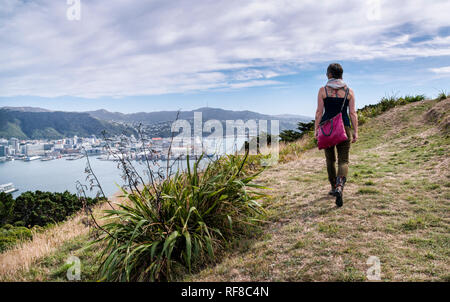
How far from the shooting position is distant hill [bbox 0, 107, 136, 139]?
147 ft

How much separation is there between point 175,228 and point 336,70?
10.6 ft

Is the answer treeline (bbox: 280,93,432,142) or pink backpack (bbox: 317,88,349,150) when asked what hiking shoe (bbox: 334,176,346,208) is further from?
treeline (bbox: 280,93,432,142)

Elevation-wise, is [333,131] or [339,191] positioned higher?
[333,131]

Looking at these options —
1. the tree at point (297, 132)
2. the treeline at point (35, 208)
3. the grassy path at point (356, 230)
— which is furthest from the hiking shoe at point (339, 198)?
the tree at point (297, 132)

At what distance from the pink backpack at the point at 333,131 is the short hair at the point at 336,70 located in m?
0.27

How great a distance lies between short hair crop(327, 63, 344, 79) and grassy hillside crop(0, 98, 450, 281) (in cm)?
194

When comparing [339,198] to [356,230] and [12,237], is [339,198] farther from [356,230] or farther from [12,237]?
[12,237]

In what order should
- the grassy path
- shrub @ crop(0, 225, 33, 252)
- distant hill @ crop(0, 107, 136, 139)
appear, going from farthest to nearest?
1. distant hill @ crop(0, 107, 136, 139)
2. shrub @ crop(0, 225, 33, 252)
3. the grassy path

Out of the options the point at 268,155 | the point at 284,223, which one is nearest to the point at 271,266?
the point at 284,223

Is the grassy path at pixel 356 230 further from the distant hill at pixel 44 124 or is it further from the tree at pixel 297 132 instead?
the distant hill at pixel 44 124

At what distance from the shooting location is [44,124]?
54.3 m

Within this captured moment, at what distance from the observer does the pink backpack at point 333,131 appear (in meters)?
4.23

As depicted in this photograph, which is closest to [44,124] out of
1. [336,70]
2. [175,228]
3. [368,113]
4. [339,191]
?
[368,113]

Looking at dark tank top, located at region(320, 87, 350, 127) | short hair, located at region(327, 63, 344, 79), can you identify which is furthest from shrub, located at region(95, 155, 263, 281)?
short hair, located at region(327, 63, 344, 79)
